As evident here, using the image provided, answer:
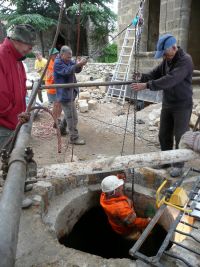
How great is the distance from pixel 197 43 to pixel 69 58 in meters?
5.86

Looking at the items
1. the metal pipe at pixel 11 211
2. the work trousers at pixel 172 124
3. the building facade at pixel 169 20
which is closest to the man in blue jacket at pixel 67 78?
the work trousers at pixel 172 124

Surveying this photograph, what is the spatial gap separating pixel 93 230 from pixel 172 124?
2.08m

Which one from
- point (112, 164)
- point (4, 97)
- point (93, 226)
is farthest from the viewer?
point (93, 226)

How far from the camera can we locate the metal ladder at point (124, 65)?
9883mm

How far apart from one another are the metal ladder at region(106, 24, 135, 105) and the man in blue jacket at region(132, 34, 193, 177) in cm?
566

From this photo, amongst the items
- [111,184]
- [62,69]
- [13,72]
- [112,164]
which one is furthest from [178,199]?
[62,69]

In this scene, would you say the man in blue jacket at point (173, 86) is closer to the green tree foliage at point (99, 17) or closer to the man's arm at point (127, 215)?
the man's arm at point (127, 215)

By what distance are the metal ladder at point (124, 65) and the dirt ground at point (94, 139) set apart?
66.4 inches

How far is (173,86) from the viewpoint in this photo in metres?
3.66

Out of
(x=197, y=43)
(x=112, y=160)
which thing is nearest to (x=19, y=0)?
(x=197, y=43)

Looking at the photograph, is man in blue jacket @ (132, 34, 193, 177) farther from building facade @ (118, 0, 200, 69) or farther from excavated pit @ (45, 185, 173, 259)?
building facade @ (118, 0, 200, 69)

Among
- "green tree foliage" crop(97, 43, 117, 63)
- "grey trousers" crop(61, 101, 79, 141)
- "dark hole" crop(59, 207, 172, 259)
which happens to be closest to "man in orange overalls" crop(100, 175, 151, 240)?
"dark hole" crop(59, 207, 172, 259)

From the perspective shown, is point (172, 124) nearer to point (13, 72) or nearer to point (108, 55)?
point (13, 72)

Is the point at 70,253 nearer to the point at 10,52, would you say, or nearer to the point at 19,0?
the point at 10,52
